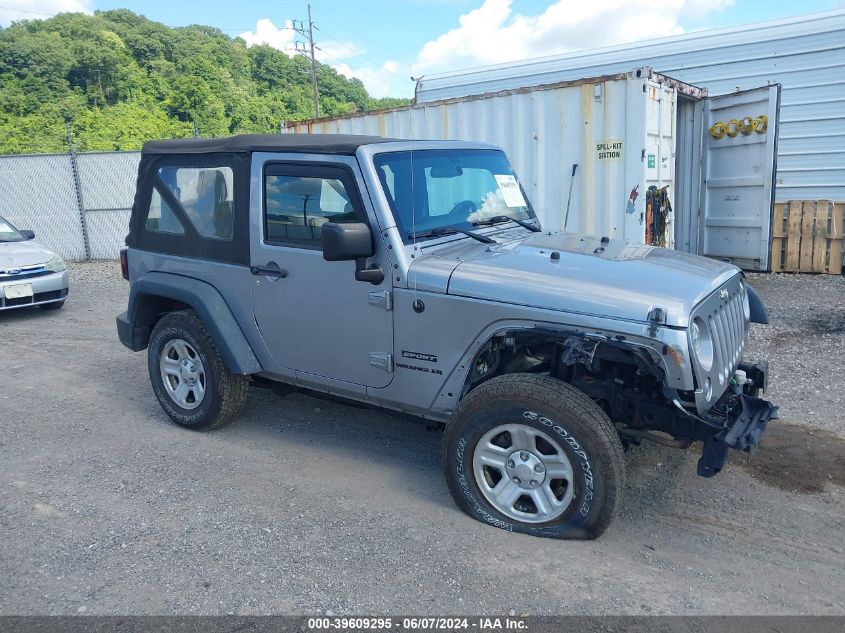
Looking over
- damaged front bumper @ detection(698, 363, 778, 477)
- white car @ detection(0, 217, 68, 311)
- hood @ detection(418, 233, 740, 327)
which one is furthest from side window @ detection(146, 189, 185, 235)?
white car @ detection(0, 217, 68, 311)

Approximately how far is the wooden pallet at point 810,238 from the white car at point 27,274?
1053 centimetres

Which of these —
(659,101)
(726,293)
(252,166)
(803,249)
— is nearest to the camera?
(726,293)

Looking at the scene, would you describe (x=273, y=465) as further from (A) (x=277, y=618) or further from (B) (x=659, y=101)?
(B) (x=659, y=101)

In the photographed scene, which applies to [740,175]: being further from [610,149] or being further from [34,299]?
[34,299]

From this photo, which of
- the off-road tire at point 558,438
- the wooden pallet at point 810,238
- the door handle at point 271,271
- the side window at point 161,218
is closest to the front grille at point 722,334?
the off-road tire at point 558,438

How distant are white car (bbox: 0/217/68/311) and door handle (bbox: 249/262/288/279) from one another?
597 centimetres

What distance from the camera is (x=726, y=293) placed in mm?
3811

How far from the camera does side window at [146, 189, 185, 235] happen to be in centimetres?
510

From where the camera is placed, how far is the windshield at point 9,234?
9617 mm

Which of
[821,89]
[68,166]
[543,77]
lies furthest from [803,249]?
[68,166]

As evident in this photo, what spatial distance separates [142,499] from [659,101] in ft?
23.8

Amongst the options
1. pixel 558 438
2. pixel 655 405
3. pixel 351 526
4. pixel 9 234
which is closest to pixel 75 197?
pixel 9 234

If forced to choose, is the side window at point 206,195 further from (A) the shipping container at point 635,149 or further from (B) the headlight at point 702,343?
(A) the shipping container at point 635,149

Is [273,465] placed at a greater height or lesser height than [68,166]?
lesser
